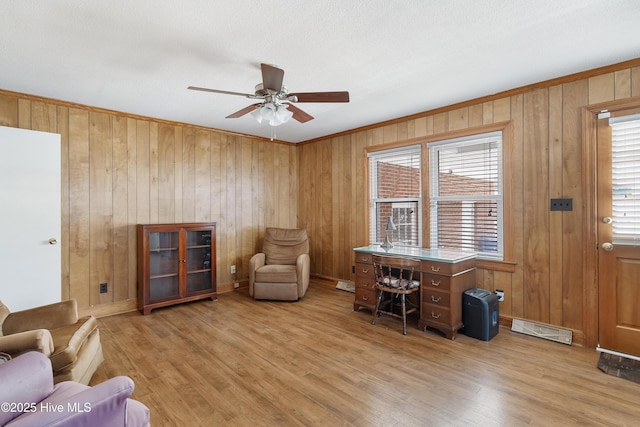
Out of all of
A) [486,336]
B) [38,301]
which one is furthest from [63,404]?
[486,336]

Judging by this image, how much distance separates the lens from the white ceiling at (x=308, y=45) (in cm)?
194

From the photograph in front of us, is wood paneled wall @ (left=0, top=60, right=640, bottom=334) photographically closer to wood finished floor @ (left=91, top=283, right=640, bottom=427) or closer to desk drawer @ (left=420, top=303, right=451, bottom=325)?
wood finished floor @ (left=91, top=283, right=640, bottom=427)

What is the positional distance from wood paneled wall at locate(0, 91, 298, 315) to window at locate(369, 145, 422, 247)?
1.97m

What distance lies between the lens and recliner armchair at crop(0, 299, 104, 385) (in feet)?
5.90

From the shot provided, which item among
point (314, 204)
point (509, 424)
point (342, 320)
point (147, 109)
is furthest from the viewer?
point (314, 204)

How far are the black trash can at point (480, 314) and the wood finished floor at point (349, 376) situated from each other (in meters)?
0.11

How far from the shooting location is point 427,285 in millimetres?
3229

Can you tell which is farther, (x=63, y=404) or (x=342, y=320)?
(x=342, y=320)

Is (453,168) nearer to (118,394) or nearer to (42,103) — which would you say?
(118,394)

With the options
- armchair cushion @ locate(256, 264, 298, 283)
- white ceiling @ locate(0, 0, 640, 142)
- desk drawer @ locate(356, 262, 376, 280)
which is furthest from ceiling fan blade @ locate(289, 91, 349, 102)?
armchair cushion @ locate(256, 264, 298, 283)

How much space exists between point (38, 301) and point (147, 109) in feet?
7.87

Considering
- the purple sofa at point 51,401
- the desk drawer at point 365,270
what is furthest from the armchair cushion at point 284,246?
→ the purple sofa at point 51,401

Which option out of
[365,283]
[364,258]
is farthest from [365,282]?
[364,258]

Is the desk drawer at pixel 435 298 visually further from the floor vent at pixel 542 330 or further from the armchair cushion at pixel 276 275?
the armchair cushion at pixel 276 275
